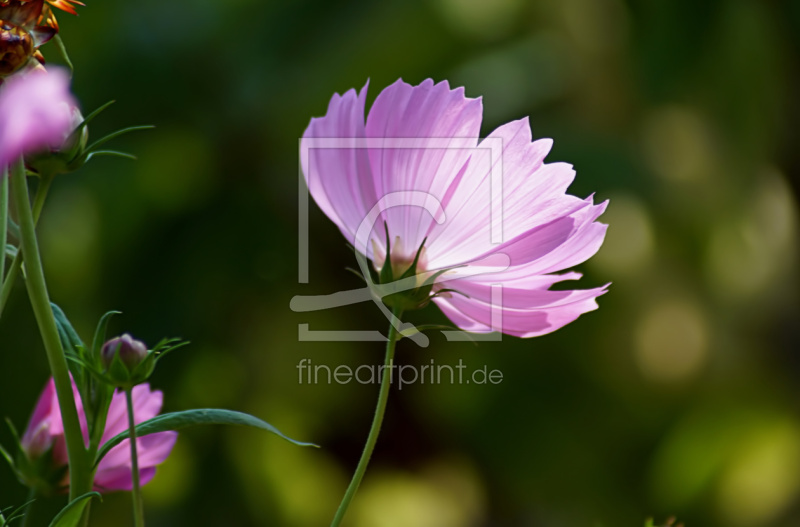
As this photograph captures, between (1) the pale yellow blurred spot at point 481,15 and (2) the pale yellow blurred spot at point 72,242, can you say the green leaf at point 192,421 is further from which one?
(1) the pale yellow blurred spot at point 481,15

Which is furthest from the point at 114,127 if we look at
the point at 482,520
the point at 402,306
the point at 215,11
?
the point at 402,306

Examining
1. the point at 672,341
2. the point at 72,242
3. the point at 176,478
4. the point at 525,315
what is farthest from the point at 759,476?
the point at 525,315

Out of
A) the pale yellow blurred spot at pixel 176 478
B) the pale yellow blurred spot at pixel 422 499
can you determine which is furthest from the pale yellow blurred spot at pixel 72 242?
the pale yellow blurred spot at pixel 422 499

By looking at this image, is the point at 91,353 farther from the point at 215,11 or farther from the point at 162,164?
the point at 215,11

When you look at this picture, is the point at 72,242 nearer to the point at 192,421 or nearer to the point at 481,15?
the point at 481,15

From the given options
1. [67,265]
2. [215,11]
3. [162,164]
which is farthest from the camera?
[215,11]

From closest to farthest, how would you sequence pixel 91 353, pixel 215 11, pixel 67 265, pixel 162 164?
pixel 91 353 < pixel 67 265 < pixel 162 164 < pixel 215 11
